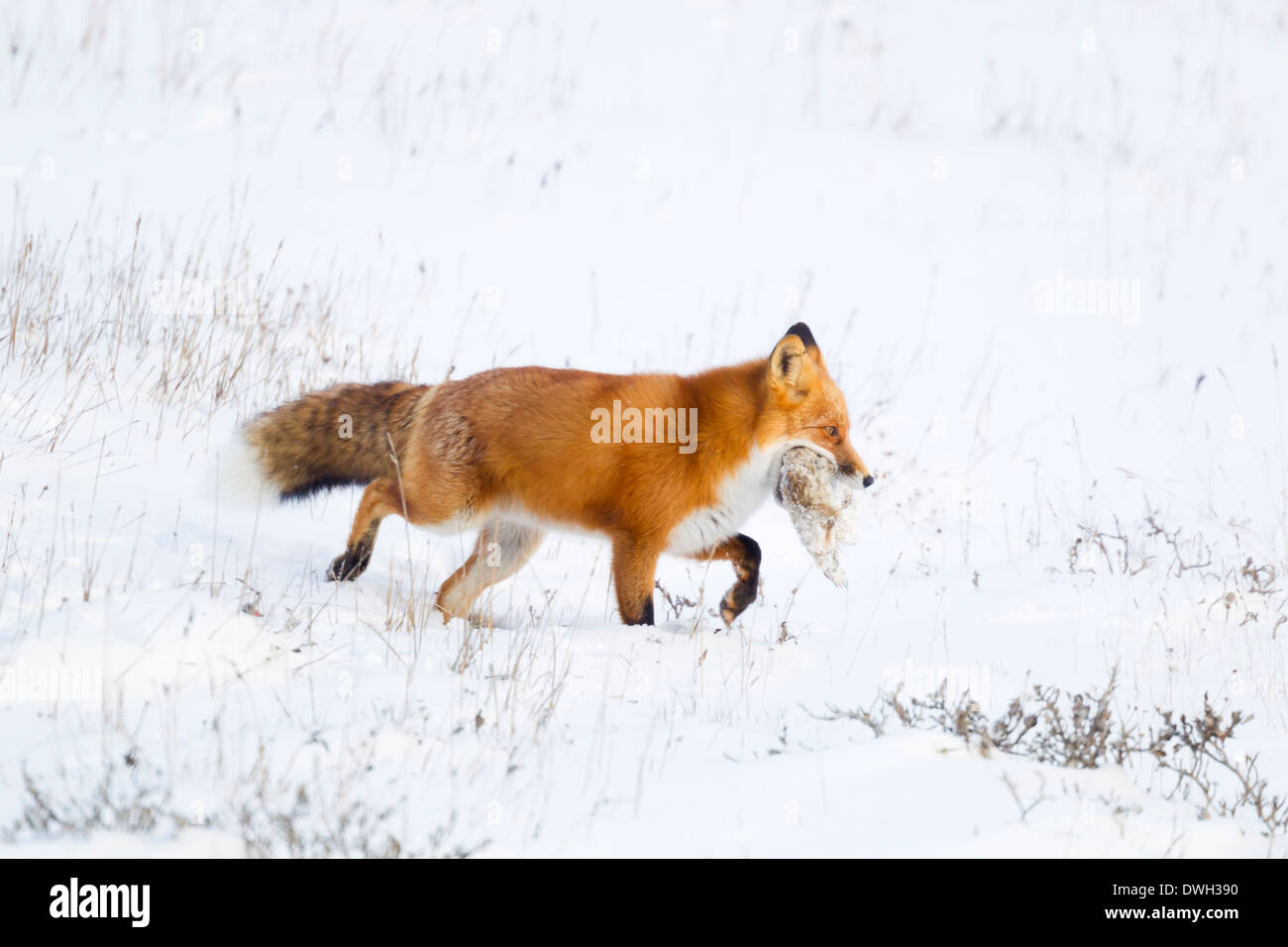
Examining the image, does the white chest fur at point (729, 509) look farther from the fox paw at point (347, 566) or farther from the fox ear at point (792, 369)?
the fox paw at point (347, 566)

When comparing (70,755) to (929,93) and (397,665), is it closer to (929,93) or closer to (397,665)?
(397,665)

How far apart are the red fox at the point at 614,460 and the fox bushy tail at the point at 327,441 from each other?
0.01 metres

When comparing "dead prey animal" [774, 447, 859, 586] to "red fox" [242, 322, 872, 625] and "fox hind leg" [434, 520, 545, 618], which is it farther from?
"fox hind leg" [434, 520, 545, 618]

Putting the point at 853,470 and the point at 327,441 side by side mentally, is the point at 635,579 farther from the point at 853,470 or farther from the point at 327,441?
the point at 327,441

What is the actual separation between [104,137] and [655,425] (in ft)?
29.7

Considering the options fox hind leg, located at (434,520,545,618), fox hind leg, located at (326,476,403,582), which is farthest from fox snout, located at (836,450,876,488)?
fox hind leg, located at (326,476,403,582)

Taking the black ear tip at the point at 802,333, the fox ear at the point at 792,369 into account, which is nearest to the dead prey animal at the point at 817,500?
the fox ear at the point at 792,369

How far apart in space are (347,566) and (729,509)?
1822 mm

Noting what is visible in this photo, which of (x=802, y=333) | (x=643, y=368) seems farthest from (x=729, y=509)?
(x=643, y=368)

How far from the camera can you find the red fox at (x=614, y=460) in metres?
5.21

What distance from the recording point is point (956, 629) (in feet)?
19.1

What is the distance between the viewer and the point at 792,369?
5.21 m

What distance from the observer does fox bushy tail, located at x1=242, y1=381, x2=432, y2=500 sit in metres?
5.56

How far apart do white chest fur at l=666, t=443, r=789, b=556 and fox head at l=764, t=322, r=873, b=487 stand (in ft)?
0.34
